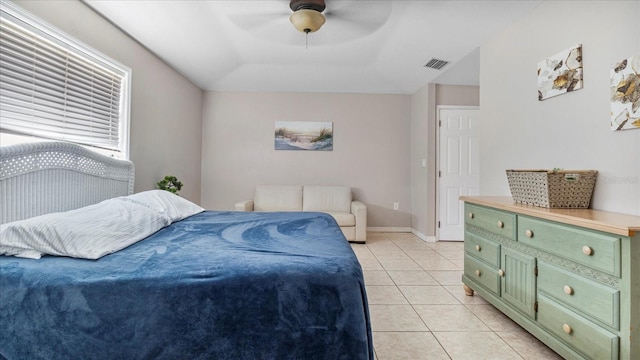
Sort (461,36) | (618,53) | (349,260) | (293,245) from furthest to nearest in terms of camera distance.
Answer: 1. (461,36)
2. (618,53)
3. (293,245)
4. (349,260)

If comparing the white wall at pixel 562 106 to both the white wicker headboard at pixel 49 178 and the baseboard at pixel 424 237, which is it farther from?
the white wicker headboard at pixel 49 178

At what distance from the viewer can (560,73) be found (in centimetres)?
212

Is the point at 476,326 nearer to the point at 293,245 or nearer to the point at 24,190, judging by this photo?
the point at 293,245

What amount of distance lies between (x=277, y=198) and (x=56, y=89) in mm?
3055

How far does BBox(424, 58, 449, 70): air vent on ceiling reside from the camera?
11.8ft

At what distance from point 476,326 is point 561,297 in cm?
62

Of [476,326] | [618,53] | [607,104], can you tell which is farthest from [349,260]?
[618,53]

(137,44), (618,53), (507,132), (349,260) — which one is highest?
(137,44)

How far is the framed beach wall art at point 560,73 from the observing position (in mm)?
1984

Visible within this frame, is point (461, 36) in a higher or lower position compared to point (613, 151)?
higher

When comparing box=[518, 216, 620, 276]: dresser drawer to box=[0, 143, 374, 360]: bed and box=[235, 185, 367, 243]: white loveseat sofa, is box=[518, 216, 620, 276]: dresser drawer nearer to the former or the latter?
box=[0, 143, 374, 360]: bed

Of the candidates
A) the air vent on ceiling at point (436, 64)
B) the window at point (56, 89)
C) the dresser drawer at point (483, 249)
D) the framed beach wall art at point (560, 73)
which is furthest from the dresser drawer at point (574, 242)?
the window at point (56, 89)

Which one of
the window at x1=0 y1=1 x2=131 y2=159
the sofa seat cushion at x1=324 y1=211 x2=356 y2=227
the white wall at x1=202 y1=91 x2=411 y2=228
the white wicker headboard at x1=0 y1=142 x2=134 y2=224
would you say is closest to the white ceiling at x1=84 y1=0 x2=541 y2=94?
the white wall at x1=202 y1=91 x2=411 y2=228

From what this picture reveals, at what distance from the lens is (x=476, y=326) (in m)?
2.03
